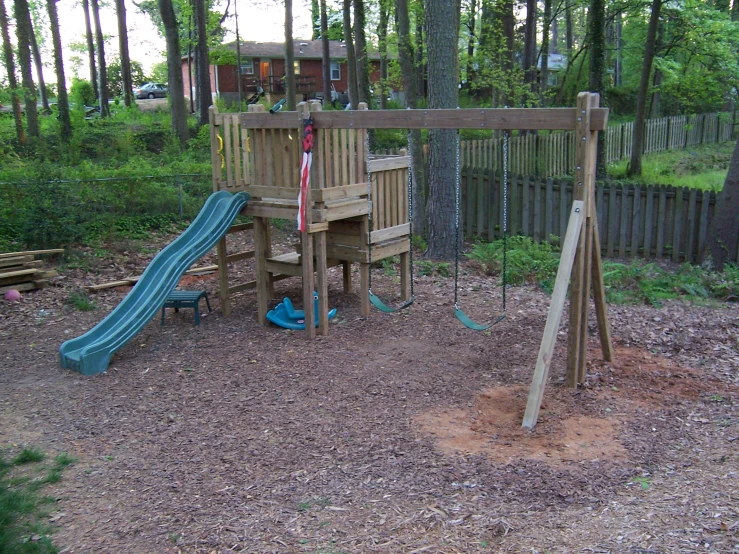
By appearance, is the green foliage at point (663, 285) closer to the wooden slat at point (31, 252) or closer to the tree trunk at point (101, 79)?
the wooden slat at point (31, 252)

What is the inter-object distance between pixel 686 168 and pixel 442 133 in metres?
16.7

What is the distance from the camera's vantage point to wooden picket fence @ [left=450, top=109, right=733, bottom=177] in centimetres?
1656

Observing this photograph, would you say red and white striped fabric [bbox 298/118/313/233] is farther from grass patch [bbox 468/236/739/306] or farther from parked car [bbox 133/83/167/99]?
parked car [bbox 133/83/167/99]

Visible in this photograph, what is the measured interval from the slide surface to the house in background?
36176 millimetres

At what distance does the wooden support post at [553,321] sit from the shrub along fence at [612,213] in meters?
6.71

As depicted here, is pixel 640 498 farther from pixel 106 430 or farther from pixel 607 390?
pixel 106 430

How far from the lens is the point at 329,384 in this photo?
650 cm

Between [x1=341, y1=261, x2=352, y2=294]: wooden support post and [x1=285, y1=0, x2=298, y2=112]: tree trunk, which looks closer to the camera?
[x1=341, y1=261, x2=352, y2=294]: wooden support post

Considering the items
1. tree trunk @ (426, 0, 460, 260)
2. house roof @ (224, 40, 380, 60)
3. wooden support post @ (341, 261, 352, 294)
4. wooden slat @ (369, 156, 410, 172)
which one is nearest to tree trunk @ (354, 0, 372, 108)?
tree trunk @ (426, 0, 460, 260)

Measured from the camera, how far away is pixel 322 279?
25.8ft

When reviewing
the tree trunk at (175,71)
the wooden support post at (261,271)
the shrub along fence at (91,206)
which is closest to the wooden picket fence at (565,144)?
the shrub along fence at (91,206)

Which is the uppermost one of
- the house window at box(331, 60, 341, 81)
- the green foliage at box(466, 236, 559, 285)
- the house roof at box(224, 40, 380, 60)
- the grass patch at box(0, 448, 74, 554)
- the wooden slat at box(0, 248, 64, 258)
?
the house roof at box(224, 40, 380, 60)

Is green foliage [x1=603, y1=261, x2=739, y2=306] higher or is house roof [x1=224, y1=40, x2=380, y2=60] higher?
house roof [x1=224, y1=40, x2=380, y2=60]

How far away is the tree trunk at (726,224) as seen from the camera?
1096cm
